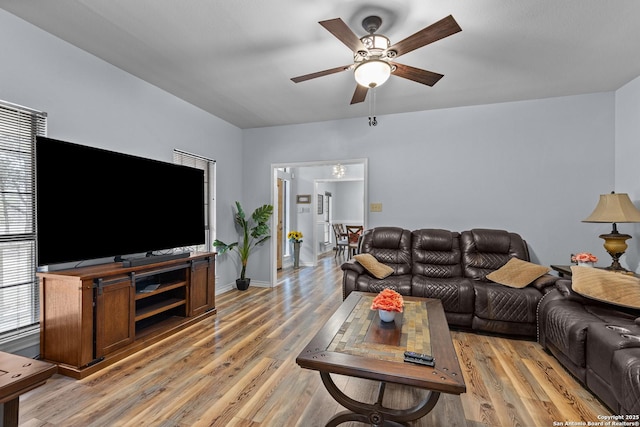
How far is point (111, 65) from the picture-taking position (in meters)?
3.04

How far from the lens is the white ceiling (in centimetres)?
217

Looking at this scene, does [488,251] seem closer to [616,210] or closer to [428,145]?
[616,210]

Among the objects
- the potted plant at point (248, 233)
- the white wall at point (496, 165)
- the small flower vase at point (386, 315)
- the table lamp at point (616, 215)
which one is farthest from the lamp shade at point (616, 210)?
the potted plant at point (248, 233)

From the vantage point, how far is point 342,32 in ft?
6.36

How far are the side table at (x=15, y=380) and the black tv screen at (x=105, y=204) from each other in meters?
1.58

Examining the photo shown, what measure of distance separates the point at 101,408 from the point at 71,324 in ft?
2.42

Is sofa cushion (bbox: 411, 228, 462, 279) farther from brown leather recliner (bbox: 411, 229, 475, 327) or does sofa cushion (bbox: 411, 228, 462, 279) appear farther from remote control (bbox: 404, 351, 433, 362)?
remote control (bbox: 404, 351, 433, 362)

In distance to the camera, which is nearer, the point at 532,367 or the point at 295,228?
the point at 532,367

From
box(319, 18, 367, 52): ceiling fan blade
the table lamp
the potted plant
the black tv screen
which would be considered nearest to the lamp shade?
the table lamp

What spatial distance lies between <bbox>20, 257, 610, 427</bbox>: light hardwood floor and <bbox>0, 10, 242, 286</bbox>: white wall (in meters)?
2.09

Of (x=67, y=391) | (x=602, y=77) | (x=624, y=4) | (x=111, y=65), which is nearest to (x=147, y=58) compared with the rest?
(x=111, y=65)

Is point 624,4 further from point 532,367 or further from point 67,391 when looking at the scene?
point 67,391

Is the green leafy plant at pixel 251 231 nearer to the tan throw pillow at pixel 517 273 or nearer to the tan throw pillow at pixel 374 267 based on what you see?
the tan throw pillow at pixel 374 267

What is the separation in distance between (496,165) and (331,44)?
283cm
